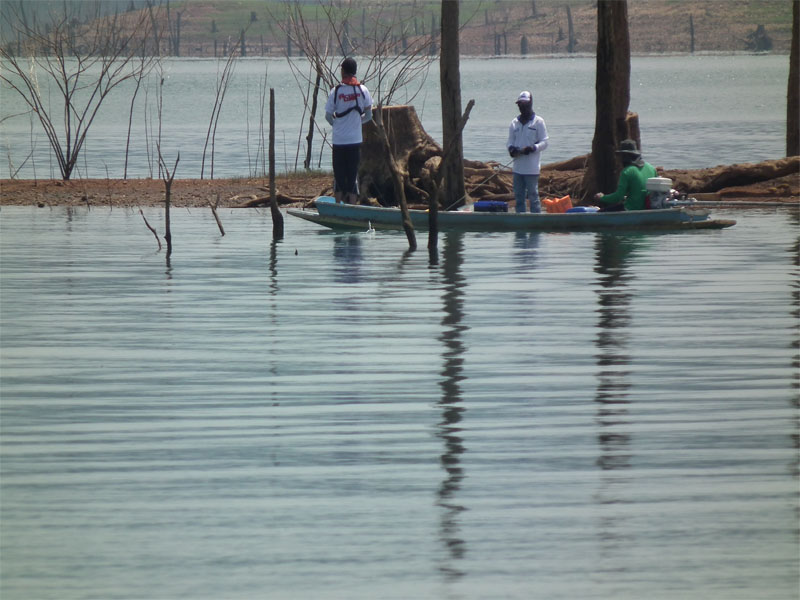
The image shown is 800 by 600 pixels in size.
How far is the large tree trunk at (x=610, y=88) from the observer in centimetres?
2150

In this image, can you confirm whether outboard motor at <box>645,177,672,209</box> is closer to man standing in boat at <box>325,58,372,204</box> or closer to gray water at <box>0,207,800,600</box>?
gray water at <box>0,207,800,600</box>

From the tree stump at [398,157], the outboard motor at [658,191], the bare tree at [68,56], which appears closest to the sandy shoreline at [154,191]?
the bare tree at [68,56]

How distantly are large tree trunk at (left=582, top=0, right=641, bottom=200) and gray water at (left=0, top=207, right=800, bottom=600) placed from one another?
5.93 meters

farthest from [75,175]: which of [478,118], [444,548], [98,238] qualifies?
[478,118]

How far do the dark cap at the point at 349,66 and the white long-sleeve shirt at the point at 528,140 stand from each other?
6.78 ft

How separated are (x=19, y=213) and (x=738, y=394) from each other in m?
16.4

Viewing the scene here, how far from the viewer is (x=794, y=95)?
25.6m

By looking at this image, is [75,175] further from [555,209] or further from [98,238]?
[555,209]

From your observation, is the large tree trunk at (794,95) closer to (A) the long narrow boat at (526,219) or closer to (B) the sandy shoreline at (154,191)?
(A) the long narrow boat at (526,219)

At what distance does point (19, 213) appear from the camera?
2358cm

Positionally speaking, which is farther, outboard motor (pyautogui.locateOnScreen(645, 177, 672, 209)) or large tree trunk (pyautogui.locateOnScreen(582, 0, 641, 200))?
large tree trunk (pyautogui.locateOnScreen(582, 0, 641, 200))

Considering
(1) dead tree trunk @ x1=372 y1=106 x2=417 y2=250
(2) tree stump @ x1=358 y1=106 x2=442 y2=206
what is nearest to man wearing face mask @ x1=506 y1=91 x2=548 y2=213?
(1) dead tree trunk @ x1=372 y1=106 x2=417 y2=250

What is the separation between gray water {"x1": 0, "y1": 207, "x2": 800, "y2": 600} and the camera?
20.9 feet

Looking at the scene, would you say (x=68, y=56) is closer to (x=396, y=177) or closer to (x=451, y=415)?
(x=396, y=177)
